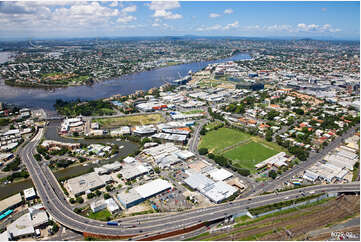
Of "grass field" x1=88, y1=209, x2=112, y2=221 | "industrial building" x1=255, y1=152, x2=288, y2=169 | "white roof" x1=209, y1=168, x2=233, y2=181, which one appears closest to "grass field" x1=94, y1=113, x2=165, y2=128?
"white roof" x1=209, y1=168, x2=233, y2=181

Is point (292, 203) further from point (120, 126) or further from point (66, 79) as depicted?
point (66, 79)

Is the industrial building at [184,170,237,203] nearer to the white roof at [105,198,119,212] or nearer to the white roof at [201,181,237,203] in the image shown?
the white roof at [201,181,237,203]

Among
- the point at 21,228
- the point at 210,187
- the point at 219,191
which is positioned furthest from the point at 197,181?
the point at 21,228

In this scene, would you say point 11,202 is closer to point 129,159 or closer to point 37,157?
point 37,157

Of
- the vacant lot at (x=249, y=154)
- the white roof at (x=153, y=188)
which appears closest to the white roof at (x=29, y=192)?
the white roof at (x=153, y=188)

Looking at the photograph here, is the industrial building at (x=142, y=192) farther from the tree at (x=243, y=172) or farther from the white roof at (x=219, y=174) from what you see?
the tree at (x=243, y=172)

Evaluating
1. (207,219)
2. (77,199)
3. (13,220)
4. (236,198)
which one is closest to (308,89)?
(236,198)
